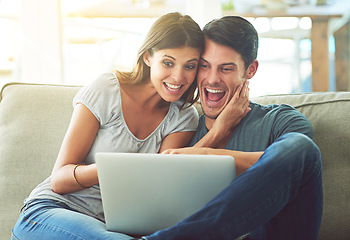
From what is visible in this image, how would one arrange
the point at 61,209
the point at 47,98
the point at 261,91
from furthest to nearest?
the point at 261,91 < the point at 47,98 < the point at 61,209

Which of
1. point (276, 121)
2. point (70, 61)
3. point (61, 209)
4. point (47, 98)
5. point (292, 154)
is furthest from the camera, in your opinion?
point (70, 61)

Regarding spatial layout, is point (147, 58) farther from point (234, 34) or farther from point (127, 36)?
point (127, 36)

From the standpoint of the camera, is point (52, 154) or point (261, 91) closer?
point (52, 154)

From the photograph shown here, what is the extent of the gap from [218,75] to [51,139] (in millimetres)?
680

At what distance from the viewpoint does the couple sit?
4.09 feet

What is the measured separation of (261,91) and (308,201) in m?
1.76

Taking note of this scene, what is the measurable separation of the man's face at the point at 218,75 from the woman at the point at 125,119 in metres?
0.04

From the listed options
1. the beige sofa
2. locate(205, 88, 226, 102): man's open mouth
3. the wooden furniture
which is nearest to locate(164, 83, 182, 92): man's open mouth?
locate(205, 88, 226, 102): man's open mouth

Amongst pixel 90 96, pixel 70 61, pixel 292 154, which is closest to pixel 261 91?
pixel 70 61

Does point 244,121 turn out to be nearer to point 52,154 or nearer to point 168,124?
point 168,124

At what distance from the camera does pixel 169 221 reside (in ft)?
3.46

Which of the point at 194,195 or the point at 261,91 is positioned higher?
the point at 261,91

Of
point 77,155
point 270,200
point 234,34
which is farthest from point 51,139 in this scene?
point 270,200

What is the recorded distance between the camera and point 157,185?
101 cm
